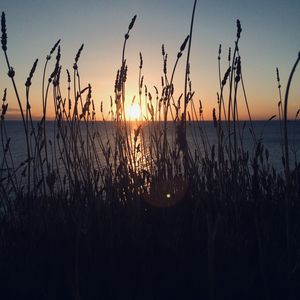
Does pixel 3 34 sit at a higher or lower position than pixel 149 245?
higher

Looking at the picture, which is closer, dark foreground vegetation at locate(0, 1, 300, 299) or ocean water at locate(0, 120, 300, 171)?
dark foreground vegetation at locate(0, 1, 300, 299)

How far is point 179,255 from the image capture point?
56.1 inches

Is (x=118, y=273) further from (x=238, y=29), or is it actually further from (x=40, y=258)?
(x=238, y=29)

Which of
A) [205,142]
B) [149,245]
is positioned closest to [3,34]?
[149,245]

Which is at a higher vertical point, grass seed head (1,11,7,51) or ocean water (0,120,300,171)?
grass seed head (1,11,7,51)

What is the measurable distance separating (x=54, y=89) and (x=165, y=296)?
4.09ft

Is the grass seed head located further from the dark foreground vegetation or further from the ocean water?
the ocean water

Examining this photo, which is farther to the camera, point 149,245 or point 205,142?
point 205,142

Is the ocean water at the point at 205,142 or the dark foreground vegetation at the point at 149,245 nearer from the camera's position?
the dark foreground vegetation at the point at 149,245

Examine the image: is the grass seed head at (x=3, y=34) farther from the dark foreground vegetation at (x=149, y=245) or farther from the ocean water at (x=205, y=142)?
the ocean water at (x=205, y=142)

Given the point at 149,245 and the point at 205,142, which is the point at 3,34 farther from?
the point at 205,142

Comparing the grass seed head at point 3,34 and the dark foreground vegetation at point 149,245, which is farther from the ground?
the grass seed head at point 3,34

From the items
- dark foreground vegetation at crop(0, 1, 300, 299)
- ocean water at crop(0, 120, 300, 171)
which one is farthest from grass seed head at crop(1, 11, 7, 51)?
ocean water at crop(0, 120, 300, 171)

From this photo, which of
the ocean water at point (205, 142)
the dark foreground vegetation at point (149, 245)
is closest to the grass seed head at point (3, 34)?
the dark foreground vegetation at point (149, 245)
